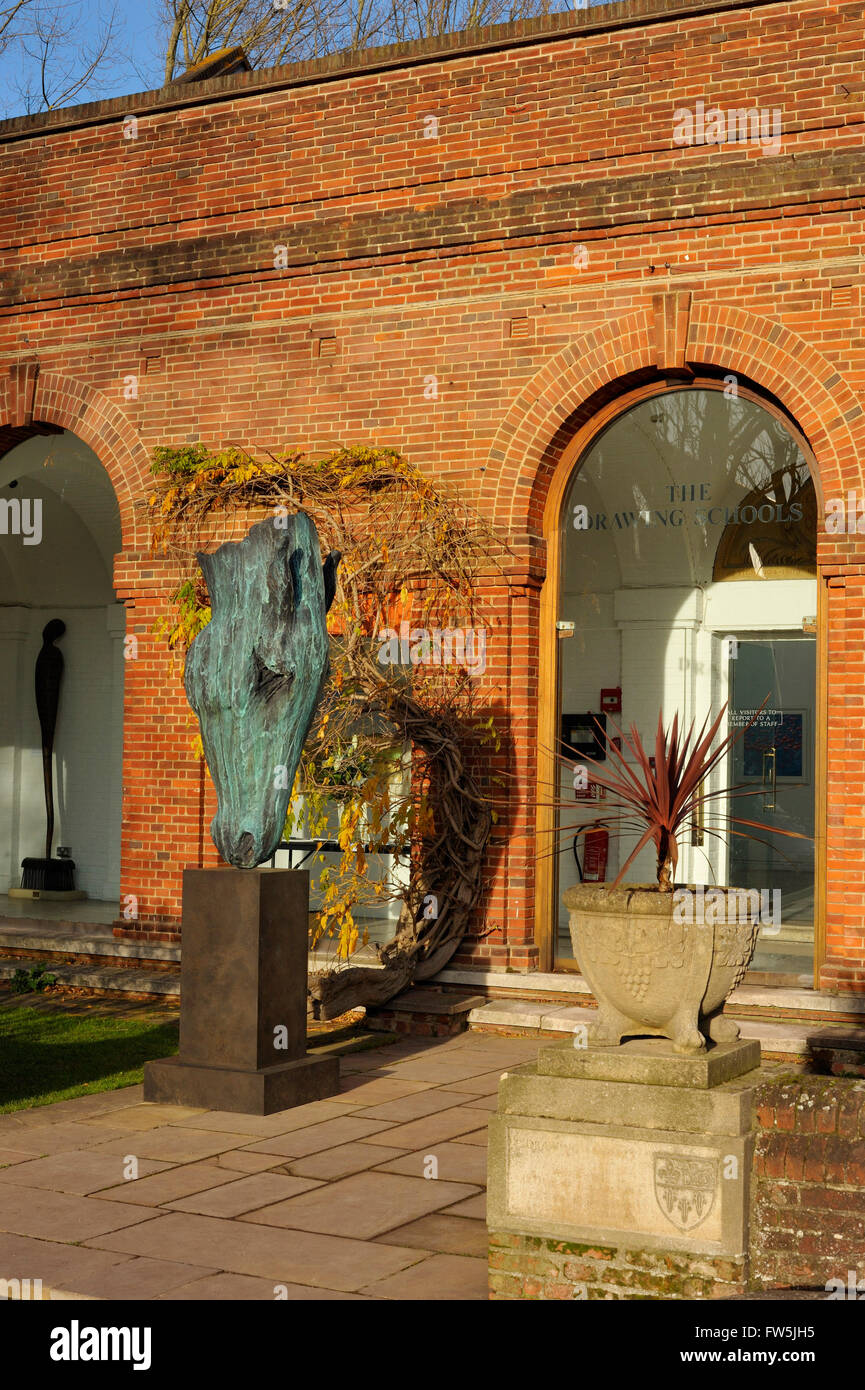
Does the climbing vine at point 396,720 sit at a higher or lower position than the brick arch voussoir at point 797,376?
lower

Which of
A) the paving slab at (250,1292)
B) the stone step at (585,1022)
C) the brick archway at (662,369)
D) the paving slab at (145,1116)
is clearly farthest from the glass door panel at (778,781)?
the paving slab at (250,1292)

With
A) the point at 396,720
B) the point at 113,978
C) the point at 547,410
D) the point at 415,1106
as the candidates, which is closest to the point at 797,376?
the point at 547,410

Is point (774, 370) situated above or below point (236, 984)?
above

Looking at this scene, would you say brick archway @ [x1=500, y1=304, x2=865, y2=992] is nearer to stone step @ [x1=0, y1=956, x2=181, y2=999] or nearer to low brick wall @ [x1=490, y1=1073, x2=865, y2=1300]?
stone step @ [x1=0, y1=956, x2=181, y2=999]

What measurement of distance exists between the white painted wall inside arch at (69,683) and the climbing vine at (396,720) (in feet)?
18.0

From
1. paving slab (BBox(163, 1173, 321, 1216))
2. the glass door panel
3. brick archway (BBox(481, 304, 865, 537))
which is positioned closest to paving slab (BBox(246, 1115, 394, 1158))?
paving slab (BBox(163, 1173, 321, 1216))

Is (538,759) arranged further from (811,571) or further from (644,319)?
(644,319)

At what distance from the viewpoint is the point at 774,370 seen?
29.5 ft

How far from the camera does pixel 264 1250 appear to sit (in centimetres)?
508

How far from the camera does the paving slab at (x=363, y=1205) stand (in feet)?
17.7

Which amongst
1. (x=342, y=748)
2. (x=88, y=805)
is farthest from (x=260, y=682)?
(x=88, y=805)

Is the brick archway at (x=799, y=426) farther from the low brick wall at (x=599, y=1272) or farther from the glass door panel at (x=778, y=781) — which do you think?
the low brick wall at (x=599, y=1272)

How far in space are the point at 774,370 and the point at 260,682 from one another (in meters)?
3.88

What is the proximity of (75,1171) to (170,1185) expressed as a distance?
1.60ft
